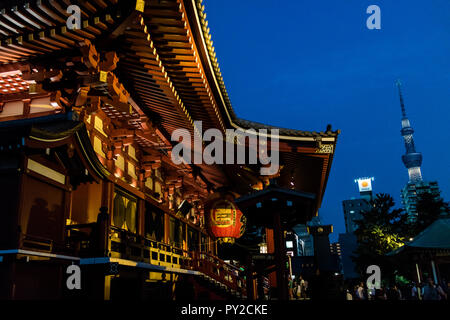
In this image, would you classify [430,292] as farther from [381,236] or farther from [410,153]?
[410,153]

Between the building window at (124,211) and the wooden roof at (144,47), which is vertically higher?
the wooden roof at (144,47)

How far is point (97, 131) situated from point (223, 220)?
6.00m

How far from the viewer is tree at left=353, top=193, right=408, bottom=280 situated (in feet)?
105

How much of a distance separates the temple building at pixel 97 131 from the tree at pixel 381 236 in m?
23.9

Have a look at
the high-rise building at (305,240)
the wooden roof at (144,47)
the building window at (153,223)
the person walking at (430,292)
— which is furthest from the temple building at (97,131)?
the high-rise building at (305,240)

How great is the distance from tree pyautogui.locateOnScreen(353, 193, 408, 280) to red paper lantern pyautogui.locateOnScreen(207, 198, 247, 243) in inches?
796

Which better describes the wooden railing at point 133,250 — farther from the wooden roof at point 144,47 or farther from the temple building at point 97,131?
the wooden roof at point 144,47

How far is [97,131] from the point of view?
995 cm

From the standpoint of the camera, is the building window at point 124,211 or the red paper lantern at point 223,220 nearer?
the building window at point 124,211

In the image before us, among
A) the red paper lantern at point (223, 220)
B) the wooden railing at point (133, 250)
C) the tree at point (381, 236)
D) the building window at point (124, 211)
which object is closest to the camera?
the wooden railing at point (133, 250)

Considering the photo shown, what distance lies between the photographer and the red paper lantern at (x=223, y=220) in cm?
1386
